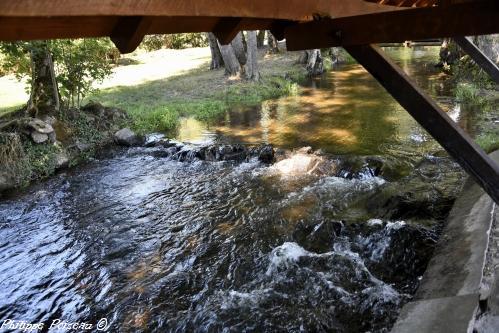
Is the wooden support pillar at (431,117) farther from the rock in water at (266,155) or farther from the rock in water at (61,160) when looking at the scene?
the rock in water at (61,160)

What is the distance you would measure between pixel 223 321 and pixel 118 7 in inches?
153

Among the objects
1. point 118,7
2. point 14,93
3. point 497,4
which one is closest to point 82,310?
point 118,7

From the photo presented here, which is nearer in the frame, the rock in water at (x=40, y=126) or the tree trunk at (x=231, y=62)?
the rock in water at (x=40, y=126)

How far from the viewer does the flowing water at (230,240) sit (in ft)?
15.9

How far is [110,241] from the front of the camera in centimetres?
668

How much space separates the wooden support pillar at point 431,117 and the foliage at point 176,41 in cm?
3114

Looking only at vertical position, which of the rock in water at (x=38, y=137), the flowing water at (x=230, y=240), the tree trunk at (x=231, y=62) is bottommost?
the flowing water at (x=230, y=240)

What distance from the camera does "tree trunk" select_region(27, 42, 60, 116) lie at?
11.3 metres

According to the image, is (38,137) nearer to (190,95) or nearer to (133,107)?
(133,107)

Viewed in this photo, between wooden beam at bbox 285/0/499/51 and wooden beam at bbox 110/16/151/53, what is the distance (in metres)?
1.56

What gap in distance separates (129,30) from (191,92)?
15.0 m

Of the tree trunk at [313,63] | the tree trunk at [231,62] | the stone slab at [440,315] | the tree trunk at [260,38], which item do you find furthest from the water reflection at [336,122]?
the tree trunk at [260,38]

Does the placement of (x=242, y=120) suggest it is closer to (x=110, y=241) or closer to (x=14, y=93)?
(x=110, y=241)

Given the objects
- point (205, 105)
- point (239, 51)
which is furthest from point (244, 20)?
point (239, 51)
